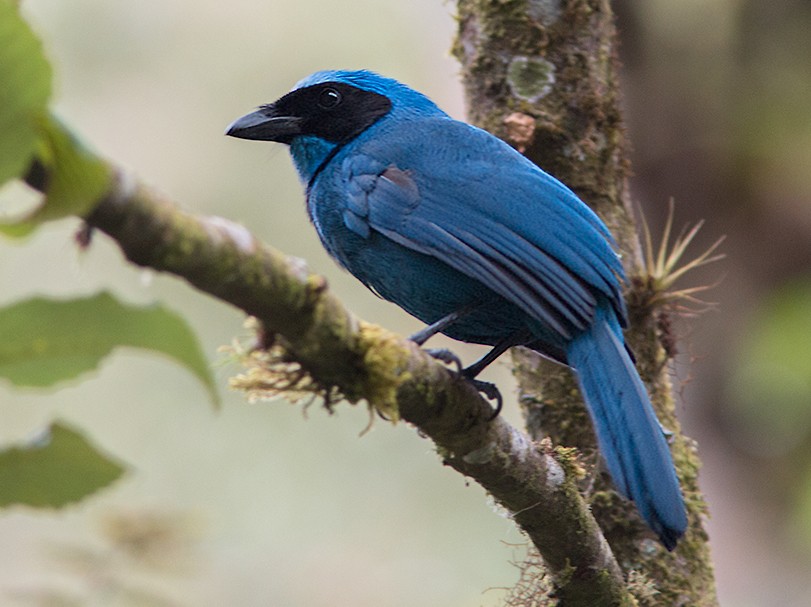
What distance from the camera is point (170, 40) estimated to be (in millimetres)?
9391

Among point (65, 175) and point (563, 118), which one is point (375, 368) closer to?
point (65, 175)

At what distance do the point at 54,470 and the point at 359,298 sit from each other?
743 centimetres

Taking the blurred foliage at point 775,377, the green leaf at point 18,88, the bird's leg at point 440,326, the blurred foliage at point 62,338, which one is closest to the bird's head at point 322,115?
the bird's leg at point 440,326

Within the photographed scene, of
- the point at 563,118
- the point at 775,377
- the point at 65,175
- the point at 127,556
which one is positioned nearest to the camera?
the point at 65,175

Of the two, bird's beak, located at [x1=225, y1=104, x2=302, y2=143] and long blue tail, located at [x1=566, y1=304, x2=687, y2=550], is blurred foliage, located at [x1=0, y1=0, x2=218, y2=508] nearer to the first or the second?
long blue tail, located at [x1=566, y1=304, x2=687, y2=550]

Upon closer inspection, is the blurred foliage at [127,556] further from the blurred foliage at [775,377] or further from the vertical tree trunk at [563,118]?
the blurred foliage at [775,377]

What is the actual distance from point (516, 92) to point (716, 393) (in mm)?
3657

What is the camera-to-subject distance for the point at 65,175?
1.20m

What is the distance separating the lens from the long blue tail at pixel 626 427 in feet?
9.18

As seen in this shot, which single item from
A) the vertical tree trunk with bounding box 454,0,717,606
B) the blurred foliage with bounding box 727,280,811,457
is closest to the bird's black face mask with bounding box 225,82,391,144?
the vertical tree trunk with bounding box 454,0,717,606

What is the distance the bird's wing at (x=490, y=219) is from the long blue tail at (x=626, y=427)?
7 cm

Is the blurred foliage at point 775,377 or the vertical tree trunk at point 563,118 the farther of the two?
the blurred foliage at point 775,377

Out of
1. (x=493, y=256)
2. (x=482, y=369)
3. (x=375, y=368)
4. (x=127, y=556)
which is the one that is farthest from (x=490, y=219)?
(x=127, y=556)

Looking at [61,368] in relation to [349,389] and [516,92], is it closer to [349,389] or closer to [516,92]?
[349,389]
